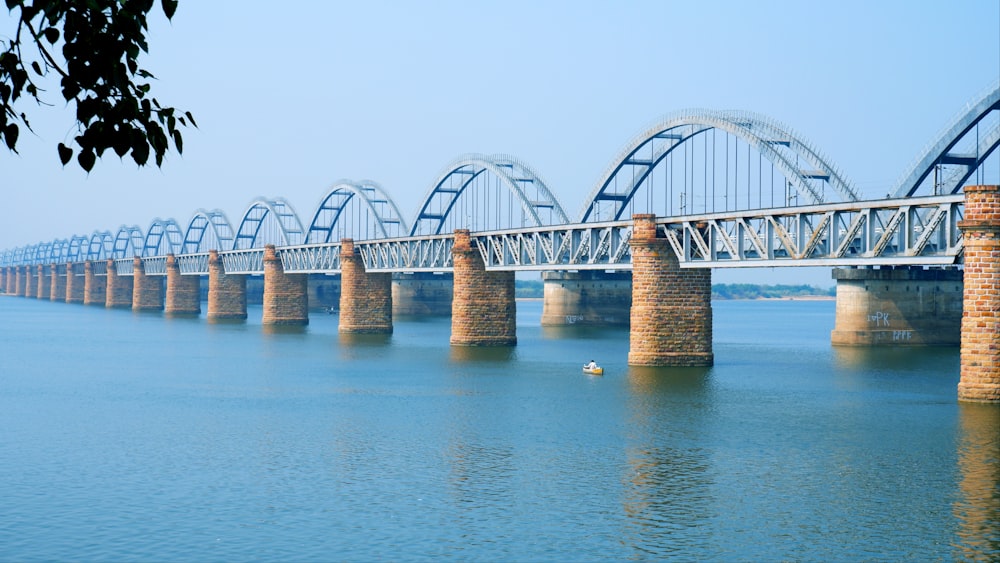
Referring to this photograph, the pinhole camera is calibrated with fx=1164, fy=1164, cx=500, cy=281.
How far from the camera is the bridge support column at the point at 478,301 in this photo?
71.5m

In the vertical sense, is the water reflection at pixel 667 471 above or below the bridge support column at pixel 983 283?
below

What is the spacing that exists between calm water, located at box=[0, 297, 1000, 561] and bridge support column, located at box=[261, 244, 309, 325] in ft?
159

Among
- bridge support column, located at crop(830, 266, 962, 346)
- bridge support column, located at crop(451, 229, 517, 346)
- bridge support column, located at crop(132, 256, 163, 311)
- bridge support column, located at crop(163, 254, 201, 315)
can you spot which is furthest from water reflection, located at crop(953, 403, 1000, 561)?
bridge support column, located at crop(132, 256, 163, 311)

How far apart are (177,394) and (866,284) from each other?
4587 cm

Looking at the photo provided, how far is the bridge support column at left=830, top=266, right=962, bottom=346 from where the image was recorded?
74.8 meters

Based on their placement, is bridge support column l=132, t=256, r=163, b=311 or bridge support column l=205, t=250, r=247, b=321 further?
bridge support column l=132, t=256, r=163, b=311

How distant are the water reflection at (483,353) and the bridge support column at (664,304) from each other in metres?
12.1

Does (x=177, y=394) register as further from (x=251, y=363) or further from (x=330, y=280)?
(x=330, y=280)

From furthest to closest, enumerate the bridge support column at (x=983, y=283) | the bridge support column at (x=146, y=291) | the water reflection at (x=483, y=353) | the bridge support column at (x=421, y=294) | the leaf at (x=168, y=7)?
the bridge support column at (x=146, y=291), the bridge support column at (x=421, y=294), the water reflection at (x=483, y=353), the bridge support column at (x=983, y=283), the leaf at (x=168, y=7)

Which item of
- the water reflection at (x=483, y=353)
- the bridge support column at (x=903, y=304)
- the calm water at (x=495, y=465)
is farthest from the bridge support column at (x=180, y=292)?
the bridge support column at (x=903, y=304)

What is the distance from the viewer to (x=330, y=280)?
17688 centimetres

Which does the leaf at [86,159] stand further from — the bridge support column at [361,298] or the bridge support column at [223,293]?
the bridge support column at [223,293]

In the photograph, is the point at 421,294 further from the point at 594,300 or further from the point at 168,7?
the point at 168,7

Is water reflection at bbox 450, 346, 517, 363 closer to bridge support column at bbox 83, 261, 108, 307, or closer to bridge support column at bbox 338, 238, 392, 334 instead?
bridge support column at bbox 338, 238, 392, 334
